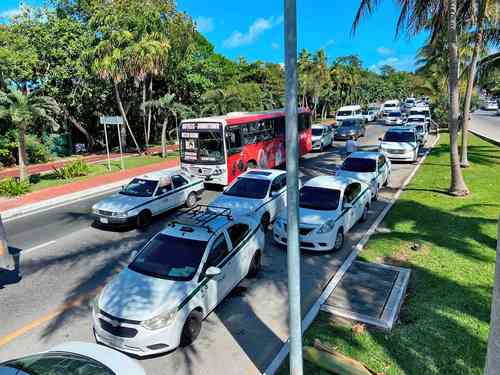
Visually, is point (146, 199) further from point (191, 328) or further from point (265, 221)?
point (191, 328)

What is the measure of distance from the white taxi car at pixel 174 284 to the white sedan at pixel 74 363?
1.09 meters

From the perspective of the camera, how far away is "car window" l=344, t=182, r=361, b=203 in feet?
35.5

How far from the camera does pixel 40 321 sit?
7051 millimetres

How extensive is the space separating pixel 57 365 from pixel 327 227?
22.3 feet

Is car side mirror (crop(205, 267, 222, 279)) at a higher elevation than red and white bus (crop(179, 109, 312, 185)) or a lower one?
lower

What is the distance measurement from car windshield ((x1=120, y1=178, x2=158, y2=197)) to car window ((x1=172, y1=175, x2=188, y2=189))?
0.86 meters

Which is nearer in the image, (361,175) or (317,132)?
(361,175)

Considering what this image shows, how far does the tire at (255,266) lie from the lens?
845 centimetres

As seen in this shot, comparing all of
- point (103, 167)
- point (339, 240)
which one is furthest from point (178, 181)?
point (103, 167)

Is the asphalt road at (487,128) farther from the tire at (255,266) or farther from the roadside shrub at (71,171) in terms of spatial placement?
the roadside shrub at (71,171)

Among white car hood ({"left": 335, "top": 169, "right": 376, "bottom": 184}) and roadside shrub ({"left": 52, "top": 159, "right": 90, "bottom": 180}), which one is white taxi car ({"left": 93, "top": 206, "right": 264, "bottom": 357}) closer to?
white car hood ({"left": 335, "top": 169, "right": 376, "bottom": 184})

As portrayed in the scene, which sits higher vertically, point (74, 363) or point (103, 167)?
point (103, 167)

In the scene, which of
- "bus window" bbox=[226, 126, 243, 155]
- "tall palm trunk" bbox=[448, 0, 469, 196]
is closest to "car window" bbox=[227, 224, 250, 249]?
"bus window" bbox=[226, 126, 243, 155]

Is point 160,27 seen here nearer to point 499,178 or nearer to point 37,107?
point 37,107
